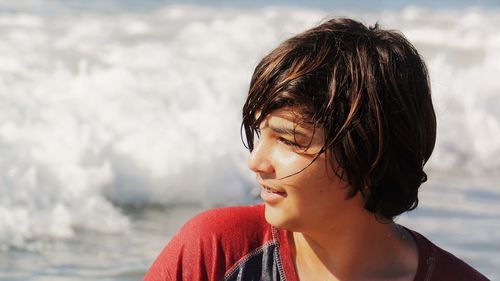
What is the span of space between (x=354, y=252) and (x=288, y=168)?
0.28 meters

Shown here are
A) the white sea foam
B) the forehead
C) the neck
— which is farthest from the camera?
the white sea foam

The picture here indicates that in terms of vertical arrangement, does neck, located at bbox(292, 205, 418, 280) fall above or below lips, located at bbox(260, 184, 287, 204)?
below

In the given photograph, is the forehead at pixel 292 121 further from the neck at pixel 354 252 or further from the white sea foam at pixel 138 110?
the white sea foam at pixel 138 110

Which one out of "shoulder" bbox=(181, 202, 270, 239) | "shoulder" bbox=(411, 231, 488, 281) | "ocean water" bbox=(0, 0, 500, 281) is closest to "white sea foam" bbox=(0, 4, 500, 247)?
"ocean water" bbox=(0, 0, 500, 281)

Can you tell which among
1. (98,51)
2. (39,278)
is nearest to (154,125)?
(98,51)

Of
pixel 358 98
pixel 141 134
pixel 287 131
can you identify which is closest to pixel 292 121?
pixel 287 131

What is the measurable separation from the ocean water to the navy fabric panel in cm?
196

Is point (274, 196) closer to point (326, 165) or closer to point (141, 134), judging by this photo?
point (326, 165)

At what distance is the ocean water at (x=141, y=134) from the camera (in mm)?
5609

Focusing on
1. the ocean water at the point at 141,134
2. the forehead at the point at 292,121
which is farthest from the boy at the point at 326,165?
the ocean water at the point at 141,134

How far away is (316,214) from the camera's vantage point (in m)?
2.28

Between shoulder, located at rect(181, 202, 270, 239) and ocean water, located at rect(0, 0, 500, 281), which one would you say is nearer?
shoulder, located at rect(181, 202, 270, 239)

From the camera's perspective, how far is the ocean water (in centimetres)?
561

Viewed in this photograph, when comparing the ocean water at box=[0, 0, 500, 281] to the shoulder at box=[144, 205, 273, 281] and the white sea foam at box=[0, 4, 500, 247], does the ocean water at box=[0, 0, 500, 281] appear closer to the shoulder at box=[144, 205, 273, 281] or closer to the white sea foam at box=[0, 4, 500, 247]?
the white sea foam at box=[0, 4, 500, 247]
